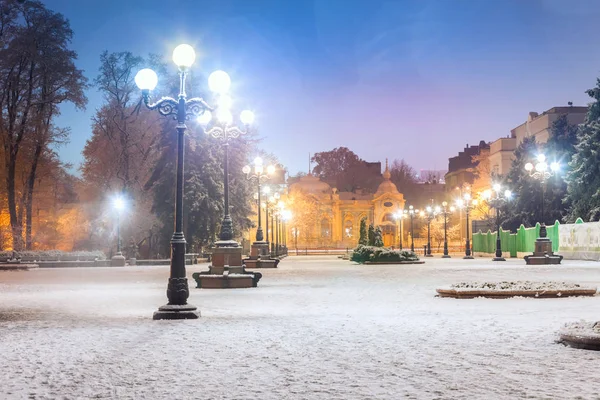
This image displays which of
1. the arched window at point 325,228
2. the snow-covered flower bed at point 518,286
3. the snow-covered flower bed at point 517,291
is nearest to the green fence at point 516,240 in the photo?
the snow-covered flower bed at point 518,286

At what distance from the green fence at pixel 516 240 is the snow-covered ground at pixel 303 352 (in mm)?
38019

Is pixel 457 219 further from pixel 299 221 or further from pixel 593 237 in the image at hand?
pixel 593 237

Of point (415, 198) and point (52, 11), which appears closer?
point (52, 11)

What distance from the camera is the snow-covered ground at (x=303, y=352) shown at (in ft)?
21.7

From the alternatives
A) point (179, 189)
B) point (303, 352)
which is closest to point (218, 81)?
point (179, 189)

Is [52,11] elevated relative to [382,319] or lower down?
elevated

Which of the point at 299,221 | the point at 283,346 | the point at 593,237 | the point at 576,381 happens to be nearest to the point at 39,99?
the point at 593,237

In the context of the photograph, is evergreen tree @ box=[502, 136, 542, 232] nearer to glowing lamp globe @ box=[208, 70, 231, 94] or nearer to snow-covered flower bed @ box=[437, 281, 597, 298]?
snow-covered flower bed @ box=[437, 281, 597, 298]

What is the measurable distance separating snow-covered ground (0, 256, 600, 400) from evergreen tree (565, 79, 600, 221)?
4518 cm

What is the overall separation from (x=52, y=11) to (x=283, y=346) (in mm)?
45627

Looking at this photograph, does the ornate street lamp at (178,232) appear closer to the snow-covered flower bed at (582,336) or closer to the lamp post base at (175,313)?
the lamp post base at (175,313)

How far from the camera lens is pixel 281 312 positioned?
13.9 m

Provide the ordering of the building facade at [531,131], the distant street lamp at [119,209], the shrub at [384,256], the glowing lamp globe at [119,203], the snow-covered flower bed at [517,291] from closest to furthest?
the snow-covered flower bed at [517,291] < the shrub at [384,256] < the distant street lamp at [119,209] < the glowing lamp globe at [119,203] < the building facade at [531,131]

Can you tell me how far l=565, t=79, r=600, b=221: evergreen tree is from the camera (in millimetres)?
57344
